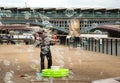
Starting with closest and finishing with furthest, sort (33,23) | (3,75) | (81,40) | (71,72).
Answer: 1. (3,75)
2. (71,72)
3. (81,40)
4. (33,23)

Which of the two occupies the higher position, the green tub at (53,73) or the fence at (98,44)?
the green tub at (53,73)

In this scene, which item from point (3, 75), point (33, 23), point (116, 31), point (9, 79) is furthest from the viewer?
point (33, 23)

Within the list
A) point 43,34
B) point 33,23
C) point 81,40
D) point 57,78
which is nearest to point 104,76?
point 57,78

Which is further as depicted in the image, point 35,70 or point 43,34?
point 35,70

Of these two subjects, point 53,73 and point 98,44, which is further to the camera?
point 98,44

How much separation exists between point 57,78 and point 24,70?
2738 millimetres

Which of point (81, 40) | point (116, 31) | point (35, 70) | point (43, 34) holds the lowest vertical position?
point (116, 31)

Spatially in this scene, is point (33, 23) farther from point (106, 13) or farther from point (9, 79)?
point (9, 79)

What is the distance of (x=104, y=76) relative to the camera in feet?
46.3

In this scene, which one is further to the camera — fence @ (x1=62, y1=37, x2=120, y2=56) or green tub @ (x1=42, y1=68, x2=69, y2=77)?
fence @ (x1=62, y1=37, x2=120, y2=56)

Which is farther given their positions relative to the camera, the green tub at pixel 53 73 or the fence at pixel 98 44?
the fence at pixel 98 44

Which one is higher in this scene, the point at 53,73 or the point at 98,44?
the point at 53,73

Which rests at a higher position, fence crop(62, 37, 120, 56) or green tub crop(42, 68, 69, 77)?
green tub crop(42, 68, 69, 77)

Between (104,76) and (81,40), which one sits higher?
(104,76)
